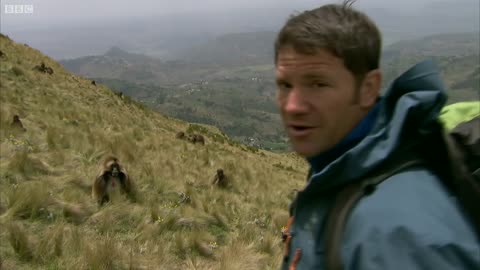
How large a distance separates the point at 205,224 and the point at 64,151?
4061mm

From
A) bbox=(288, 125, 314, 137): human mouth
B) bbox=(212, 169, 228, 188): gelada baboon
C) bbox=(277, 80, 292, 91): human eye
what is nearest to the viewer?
bbox=(288, 125, 314, 137): human mouth

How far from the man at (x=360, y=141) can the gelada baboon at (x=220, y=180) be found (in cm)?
900

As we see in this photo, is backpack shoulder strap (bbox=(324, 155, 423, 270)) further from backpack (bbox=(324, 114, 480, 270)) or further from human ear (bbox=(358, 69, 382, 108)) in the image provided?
human ear (bbox=(358, 69, 382, 108))

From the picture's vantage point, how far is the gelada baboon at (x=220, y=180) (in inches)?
437

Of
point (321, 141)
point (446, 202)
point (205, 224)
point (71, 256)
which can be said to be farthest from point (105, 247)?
point (446, 202)

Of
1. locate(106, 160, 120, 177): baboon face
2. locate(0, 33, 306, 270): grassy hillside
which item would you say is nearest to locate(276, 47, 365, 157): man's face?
locate(0, 33, 306, 270): grassy hillside

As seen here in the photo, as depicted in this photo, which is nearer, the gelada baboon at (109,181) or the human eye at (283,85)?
the human eye at (283,85)

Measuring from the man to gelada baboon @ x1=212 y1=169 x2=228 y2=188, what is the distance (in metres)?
9.00

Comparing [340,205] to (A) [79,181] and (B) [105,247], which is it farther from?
(A) [79,181]

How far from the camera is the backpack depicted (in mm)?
1574

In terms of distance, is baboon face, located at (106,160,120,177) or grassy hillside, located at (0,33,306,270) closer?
grassy hillside, located at (0,33,306,270)

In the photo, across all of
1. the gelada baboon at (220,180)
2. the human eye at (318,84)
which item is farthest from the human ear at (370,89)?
the gelada baboon at (220,180)

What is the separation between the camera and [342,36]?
1896 millimetres

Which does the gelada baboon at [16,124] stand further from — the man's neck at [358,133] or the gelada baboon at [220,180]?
the man's neck at [358,133]
